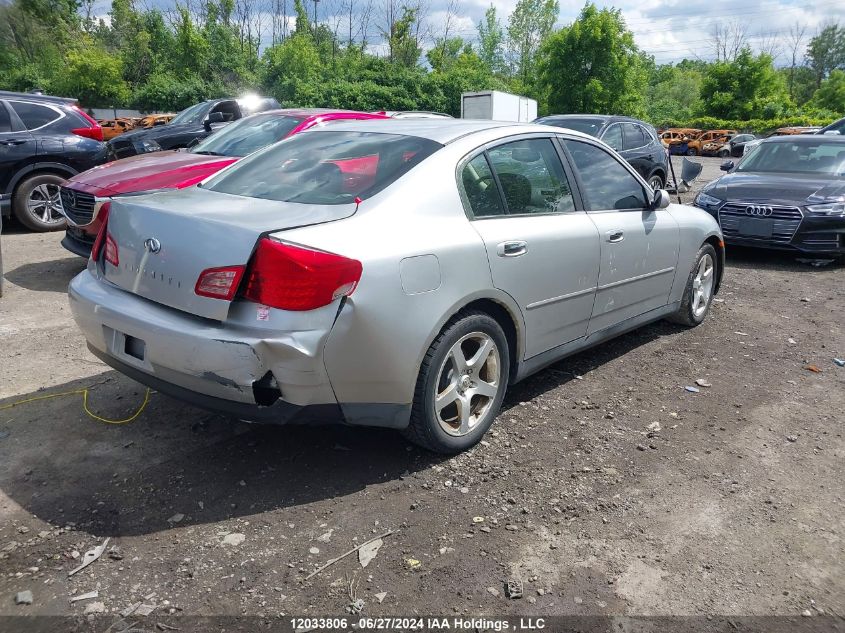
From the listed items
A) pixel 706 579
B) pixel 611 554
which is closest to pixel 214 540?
pixel 611 554

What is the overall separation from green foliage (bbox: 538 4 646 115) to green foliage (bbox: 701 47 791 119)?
13.8 metres

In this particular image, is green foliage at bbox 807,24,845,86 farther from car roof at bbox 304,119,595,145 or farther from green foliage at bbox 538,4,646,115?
car roof at bbox 304,119,595,145

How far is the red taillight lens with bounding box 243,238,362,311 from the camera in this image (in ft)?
9.18

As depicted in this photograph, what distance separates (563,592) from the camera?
8.46 feet

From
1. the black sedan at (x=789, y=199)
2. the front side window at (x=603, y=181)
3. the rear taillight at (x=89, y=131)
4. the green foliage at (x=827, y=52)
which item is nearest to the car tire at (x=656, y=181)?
the black sedan at (x=789, y=199)

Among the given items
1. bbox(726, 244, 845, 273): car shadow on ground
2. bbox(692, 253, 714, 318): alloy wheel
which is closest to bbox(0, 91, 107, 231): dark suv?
bbox(692, 253, 714, 318): alloy wheel

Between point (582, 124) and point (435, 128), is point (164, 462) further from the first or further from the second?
point (582, 124)

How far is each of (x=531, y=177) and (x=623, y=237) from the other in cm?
86

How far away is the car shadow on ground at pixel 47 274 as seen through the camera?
6711 mm

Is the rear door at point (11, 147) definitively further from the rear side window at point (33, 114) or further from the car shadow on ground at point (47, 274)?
the car shadow on ground at point (47, 274)

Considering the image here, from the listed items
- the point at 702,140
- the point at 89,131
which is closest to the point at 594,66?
the point at 702,140

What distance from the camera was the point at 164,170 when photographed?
6.72 metres

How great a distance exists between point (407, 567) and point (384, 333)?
95cm

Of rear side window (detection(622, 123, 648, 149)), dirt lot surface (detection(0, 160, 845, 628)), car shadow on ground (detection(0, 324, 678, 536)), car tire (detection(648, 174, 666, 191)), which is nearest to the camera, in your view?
dirt lot surface (detection(0, 160, 845, 628))
